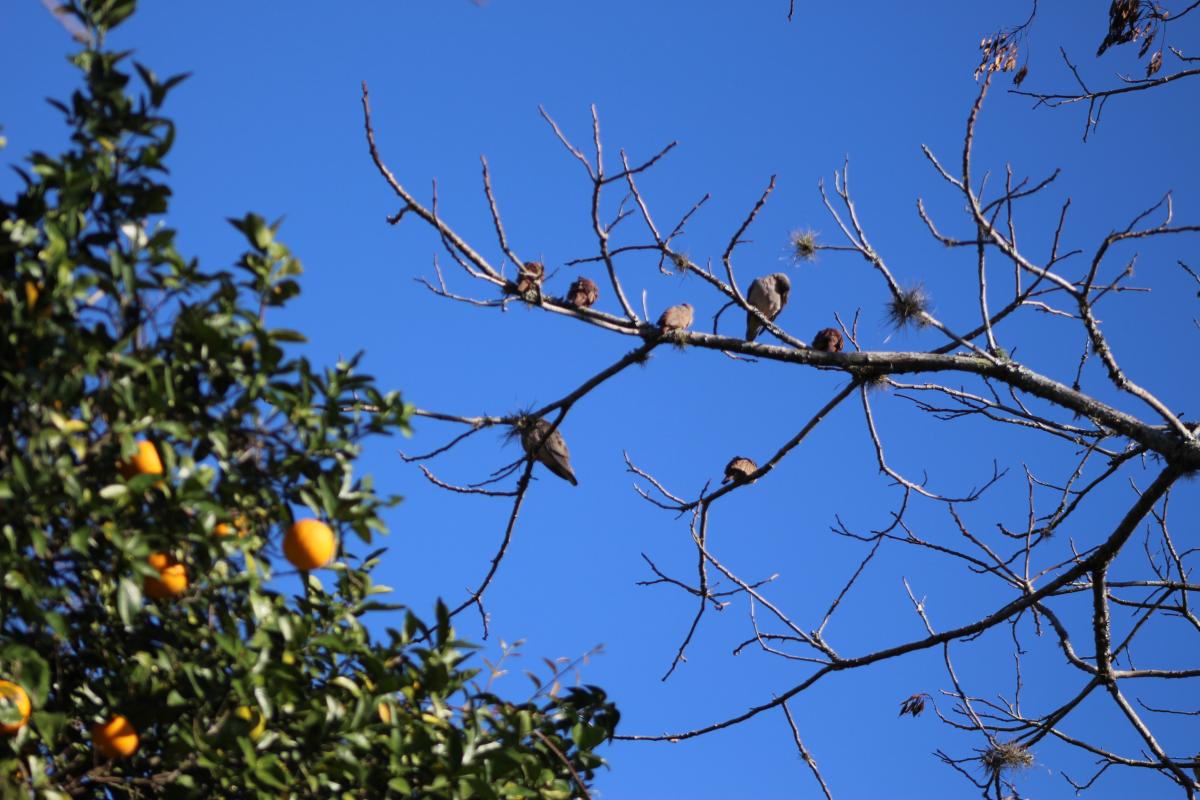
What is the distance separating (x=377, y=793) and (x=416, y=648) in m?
0.34

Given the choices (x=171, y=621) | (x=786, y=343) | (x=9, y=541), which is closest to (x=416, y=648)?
(x=171, y=621)

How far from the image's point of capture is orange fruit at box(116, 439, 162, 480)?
238cm

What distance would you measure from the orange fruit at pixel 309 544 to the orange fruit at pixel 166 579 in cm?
22

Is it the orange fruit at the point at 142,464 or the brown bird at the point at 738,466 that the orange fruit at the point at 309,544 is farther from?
the brown bird at the point at 738,466

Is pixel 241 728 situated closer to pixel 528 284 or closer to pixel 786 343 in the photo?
pixel 528 284

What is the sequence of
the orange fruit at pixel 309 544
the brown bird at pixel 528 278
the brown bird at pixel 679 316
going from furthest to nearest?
the brown bird at pixel 679 316 → the brown bird at pixel 528 278 → the orange fruit at pixel 309 544

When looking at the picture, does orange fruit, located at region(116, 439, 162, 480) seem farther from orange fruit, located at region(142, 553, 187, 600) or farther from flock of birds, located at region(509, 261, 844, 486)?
flock of birds, located at region(509, 261, 844, 486)

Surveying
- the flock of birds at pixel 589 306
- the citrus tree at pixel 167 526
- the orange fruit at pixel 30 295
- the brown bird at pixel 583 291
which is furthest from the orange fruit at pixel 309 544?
the brown bird at pixel 583 291

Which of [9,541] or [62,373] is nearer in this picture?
[9,541]

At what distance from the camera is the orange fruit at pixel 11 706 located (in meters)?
2.22

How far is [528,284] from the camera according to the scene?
14.1ft

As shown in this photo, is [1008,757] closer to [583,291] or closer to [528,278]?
[528,278]

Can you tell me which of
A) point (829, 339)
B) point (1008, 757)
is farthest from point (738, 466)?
point (1008, 757)

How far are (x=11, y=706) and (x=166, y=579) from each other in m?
0.37
